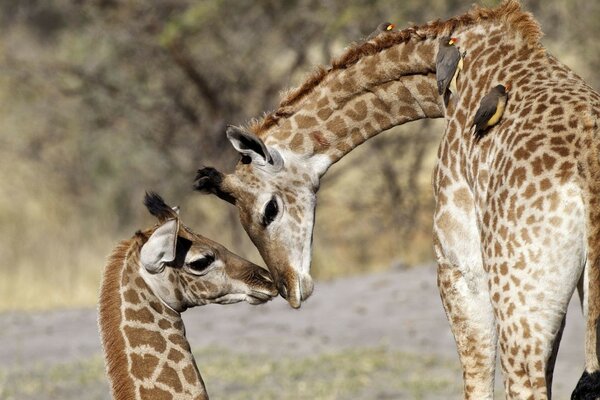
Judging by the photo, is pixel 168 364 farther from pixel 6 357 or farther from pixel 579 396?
pixel 6 357

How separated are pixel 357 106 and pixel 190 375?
77.1 inches

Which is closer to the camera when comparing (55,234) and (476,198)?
(476,198)

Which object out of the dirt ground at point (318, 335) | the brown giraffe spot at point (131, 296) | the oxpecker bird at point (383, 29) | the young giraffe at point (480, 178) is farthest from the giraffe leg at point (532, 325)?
the dirt ground at point (318, 335)

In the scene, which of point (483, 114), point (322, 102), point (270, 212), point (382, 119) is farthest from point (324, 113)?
point (483, 114)

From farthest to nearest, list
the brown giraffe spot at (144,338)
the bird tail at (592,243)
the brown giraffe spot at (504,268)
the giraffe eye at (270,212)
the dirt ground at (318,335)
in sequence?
1. the dirt ground at (318,335)
2. the giraffe eye at (270,212)
3. the brown giraffe spot at (144,338)
4. the brown giraffe spot at (504,268)
5. the bird tail at (592,243)

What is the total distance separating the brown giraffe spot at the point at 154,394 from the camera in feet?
21.5

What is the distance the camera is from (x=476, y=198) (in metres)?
6.56

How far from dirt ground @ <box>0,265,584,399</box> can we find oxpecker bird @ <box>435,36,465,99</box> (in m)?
4.40

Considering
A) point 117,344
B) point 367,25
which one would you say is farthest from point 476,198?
point 367,25

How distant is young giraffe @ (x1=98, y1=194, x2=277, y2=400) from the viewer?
6625 mm

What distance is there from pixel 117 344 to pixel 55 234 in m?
13.0

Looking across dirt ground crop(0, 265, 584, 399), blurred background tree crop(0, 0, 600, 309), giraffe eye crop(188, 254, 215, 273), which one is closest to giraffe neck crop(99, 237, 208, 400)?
giraffe eye crop(188, 254, 215, 273)

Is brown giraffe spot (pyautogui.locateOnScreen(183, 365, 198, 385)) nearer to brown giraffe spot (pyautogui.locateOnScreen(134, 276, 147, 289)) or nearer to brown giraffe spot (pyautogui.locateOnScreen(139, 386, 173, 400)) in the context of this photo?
brown giraffe spot (pyautogui.locateOnScreen(139, 386, 173, 400))

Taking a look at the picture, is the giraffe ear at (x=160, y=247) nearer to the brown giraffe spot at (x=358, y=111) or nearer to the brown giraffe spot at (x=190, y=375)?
the brown giraffe spot at (x=190, y=375)
